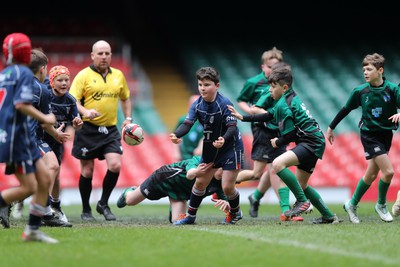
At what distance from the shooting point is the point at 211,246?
20.5ft

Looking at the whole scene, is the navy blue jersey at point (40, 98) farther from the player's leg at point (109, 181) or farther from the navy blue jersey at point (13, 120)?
the player's leg at point (109, 181)

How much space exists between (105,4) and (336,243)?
1968 cm

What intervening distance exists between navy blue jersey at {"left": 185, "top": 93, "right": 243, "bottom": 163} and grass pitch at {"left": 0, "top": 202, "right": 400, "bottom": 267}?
810 mm

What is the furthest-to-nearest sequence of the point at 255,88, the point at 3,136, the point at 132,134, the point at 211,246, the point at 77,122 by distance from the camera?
1. the point at 255,88
2. the point at 132,134
3. the point at 77,122
4. the point at 3,136
5. the point at 211,246

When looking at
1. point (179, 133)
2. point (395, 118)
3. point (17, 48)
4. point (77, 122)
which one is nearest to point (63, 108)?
point (77, 122)

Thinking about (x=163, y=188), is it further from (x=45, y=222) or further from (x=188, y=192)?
(x=45, y=222)

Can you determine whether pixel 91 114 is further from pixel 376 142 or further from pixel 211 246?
pixel 211 246

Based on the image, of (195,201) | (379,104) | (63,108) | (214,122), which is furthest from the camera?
(63,108)

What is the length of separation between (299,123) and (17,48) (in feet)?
10.9

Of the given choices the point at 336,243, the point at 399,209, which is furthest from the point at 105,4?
the point at 336,243

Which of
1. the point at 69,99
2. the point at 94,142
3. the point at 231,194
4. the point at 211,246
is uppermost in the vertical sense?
the point at 69,99

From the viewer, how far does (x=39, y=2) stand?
25.1 meters

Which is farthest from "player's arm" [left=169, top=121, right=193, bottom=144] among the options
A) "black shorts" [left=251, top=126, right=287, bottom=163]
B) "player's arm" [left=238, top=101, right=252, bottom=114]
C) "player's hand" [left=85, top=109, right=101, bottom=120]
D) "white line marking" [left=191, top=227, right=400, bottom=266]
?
"black shorts" [left=251, top=126, right=287, bottom=163]

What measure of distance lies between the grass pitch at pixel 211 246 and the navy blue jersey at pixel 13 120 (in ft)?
2.47
